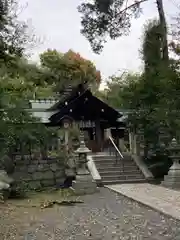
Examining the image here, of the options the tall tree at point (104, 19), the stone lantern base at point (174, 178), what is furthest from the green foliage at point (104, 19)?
the stone lantern base at point (174, 178)

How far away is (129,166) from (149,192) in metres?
4.21

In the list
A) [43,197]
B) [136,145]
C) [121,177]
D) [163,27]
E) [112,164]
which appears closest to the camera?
[43,197]

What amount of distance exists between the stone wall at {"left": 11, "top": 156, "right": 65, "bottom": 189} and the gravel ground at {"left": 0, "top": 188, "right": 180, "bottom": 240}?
3961 mm

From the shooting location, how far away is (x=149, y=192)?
10.8 metres

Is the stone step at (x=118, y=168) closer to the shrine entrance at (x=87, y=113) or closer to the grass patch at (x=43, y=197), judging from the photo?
the grass patch at (x=43, y=197)

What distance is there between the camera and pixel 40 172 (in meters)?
13.7

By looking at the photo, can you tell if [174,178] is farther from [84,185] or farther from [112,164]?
[112,164]

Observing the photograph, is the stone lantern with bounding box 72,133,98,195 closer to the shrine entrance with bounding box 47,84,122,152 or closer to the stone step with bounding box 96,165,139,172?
the stone step with bounding box 96,165,139,172

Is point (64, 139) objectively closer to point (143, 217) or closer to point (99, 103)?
point (99, 103)

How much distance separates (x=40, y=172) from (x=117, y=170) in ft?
10.7

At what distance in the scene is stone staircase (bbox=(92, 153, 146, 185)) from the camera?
13931mm

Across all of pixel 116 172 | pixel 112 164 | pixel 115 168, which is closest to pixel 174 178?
pixel 116 172

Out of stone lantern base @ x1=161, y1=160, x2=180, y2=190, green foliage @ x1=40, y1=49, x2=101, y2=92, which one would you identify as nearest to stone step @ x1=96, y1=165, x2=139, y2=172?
stone lantern base @ x1=161, y1=160, x2=180, y2=190

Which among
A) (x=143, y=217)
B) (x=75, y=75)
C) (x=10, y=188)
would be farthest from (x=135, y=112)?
(x=75, y=75)
